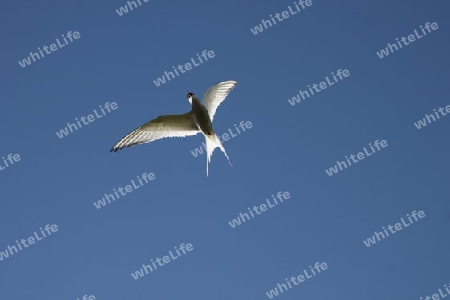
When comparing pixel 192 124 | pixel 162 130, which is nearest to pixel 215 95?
pixel 192 124

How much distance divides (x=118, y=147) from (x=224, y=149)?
2.26 m

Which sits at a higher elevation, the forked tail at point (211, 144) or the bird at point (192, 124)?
the bird at point (192, 124)

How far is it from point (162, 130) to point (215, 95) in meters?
1.39

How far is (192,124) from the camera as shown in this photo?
14.3 metres

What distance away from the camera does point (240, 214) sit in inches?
685

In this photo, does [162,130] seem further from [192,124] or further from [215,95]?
[215,95]

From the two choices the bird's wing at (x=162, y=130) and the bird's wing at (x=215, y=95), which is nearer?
the bird's wing at (x=162, y=130)

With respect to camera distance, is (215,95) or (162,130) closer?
(215,95)

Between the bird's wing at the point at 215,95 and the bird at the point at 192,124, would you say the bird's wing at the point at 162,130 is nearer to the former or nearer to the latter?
Answer: the bird at the point at 192,124

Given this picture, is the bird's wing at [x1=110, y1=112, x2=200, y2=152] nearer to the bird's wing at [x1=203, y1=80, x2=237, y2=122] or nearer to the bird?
the bird

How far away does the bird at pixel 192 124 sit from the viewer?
46.1ft

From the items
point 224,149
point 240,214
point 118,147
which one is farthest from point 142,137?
point 240,214

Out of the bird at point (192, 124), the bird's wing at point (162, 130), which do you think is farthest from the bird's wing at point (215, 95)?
the bird's wing at point (162, 130)

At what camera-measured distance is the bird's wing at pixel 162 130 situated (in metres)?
14.1
